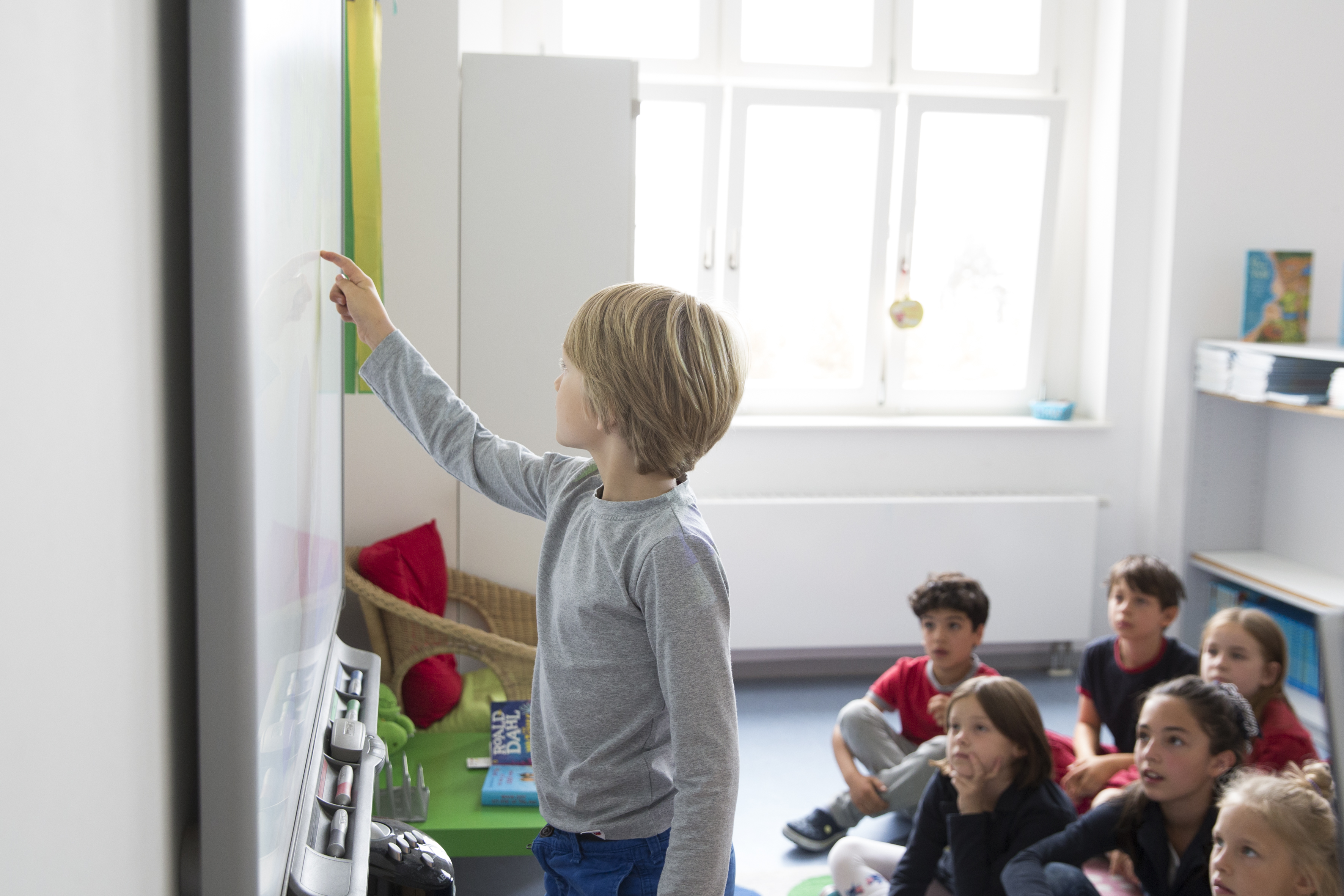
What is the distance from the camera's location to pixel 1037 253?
3.95 meters

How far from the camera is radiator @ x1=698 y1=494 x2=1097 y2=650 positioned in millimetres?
3645

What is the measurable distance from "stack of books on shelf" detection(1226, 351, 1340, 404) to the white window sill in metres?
0.55

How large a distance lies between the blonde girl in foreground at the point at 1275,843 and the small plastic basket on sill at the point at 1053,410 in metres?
2.43

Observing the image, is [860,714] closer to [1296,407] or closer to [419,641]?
[419,641]

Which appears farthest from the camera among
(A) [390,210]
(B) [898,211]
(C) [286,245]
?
(B) [898,211]

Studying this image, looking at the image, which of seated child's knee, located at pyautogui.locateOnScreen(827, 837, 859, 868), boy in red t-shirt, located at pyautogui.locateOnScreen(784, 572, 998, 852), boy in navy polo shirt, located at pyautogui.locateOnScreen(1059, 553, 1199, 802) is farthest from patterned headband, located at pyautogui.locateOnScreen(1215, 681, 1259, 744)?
seated child's knee, located at pyautogui.locateOnScreen(827, 837, 859, 868)

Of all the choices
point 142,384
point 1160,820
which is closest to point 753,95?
point 1160,820

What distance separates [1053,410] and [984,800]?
88.5 inches

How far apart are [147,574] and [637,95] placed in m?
2.21

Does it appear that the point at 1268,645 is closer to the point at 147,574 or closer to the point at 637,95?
the point at 637,95

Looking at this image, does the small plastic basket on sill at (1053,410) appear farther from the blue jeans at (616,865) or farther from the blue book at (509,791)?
the blue jeans at (616,865)

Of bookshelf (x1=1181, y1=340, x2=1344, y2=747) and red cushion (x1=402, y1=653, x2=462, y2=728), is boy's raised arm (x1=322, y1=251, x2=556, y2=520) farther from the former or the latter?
bookshelf (x1=1181, y1=340, x2=1344, y2=747)

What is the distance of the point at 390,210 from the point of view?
101 inches

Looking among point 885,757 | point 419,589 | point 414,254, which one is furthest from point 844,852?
point 414,254
